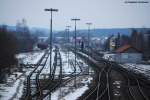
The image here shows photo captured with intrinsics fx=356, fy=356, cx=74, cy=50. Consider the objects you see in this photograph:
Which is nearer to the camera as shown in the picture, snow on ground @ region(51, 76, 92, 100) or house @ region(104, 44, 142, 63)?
snow on ground @ region(51, 76, 92, 100)

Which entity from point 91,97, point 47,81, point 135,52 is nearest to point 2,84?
point 47,81

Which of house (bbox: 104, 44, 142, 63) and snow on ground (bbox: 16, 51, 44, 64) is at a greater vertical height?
house (bbox: 104, 44, 142, 63)

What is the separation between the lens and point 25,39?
4405 inches

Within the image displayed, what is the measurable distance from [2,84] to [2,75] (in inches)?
213

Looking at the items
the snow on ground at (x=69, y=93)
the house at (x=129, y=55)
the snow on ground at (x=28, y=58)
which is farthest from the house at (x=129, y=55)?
the snow on ground at (x=69, y=93)

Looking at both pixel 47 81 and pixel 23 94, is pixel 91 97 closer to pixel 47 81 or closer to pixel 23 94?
pixel 23 94

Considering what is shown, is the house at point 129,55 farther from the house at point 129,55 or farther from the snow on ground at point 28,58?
the snow on ground at point 28,58

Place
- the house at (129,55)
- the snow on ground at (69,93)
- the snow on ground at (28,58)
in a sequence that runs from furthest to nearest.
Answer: the house at (129,55) → the snow on ground at (28,58) → the snow on ground at (69,93)

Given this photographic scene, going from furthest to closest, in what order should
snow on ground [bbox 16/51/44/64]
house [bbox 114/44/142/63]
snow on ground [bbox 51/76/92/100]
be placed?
house [bbox 114/44/142/63] → snow on ground [bbox 16/51/44/64] → snow on ground [bbox 51/76/92/100]

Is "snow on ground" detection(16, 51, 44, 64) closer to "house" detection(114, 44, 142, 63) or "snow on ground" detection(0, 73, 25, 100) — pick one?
"house" detection(114, 44, 142, 63)

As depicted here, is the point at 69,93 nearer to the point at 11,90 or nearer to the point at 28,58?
the point at 11,90

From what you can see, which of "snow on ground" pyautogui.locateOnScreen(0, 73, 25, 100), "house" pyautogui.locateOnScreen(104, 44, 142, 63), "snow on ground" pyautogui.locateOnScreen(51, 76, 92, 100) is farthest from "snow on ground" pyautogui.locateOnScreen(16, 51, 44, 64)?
"snow on ground" pyautogui.locateOnScreen(51, 76, 92, 100)

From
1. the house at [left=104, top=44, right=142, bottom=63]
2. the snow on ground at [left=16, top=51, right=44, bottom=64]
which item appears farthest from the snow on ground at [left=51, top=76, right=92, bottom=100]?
the house at [left=104, top=44, right=142, bottom=63]

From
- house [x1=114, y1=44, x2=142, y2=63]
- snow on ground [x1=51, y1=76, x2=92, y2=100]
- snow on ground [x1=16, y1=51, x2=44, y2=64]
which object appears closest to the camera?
snow on ground [x1=51, y1=76, x2=92, y2=100]
